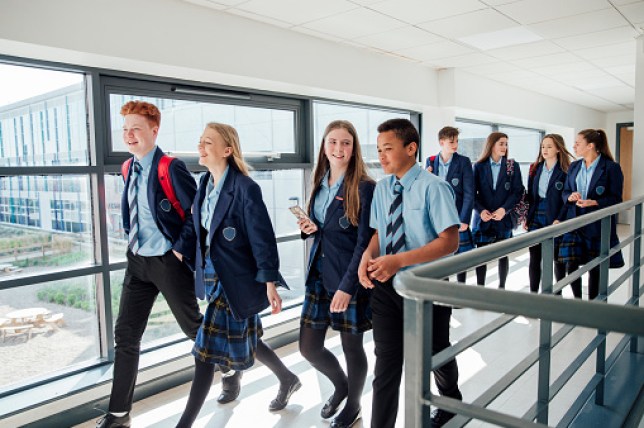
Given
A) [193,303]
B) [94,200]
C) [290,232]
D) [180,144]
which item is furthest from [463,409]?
[290,232]

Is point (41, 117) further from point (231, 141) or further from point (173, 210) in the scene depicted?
point (231, 141)

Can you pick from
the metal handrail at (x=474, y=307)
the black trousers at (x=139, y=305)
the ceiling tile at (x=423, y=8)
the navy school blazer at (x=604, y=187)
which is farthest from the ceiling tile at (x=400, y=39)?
the metal handrail at (x=474, y=307)

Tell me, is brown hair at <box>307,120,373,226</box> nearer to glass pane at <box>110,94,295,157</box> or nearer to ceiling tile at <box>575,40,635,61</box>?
glass pane at <box>110,94,295,157</box>

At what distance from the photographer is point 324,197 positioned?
2857mm

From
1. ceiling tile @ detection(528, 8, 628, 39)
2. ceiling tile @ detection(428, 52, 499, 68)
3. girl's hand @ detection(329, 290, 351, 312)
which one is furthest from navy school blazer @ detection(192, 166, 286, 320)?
ceiling tile @ detection(428, 52, 499, 68)

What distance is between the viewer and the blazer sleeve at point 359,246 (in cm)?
245

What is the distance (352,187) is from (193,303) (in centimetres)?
107

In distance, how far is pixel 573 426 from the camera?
2.45 m

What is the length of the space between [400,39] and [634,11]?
1908 millimetres

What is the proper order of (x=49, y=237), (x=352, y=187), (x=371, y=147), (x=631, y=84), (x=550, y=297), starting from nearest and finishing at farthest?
1. (x=550, y=297)
2. (x=352, y=187)
3. (x=49, y=237)
4. (x=371, y=147)
5. (x=631, y=84)

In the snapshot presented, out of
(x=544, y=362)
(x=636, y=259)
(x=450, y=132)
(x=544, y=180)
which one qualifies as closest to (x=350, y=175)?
(x=544, y=362)

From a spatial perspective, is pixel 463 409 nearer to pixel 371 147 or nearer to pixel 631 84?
pixel 371 147

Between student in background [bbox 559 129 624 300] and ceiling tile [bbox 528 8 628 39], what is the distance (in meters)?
0.95

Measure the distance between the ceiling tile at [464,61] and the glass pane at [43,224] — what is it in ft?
13.2
